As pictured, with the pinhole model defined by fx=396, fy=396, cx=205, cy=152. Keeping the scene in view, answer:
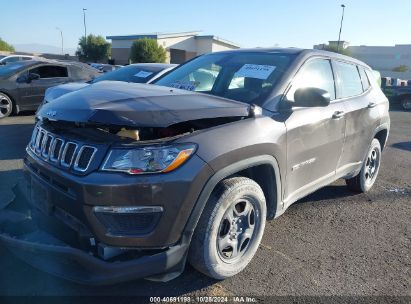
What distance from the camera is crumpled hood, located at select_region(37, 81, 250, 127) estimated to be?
2.49 m

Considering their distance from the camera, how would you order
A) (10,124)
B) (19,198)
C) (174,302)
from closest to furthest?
(174,302) < (19,198) < (10,124)

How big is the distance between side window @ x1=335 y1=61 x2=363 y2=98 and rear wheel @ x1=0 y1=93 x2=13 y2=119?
811cm

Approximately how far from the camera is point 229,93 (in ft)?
11.9

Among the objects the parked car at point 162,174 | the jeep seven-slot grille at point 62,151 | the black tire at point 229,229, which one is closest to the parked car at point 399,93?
the parked car at point 162,174

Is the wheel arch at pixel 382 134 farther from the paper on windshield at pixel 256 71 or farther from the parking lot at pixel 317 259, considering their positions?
the paper on windshield at pixel 256 71

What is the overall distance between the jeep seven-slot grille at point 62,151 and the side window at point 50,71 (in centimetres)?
802

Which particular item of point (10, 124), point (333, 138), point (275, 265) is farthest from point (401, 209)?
point (10, 124)

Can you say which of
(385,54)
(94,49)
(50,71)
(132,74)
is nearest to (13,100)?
(50,71)

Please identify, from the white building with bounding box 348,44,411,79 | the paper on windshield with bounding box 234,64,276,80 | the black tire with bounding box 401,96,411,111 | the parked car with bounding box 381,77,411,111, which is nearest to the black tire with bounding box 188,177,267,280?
the paper on windshield with bounding box 234,64,276,80

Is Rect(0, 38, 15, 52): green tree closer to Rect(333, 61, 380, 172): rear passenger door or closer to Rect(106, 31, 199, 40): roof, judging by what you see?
Rect(106, 31, 199, 40): roof

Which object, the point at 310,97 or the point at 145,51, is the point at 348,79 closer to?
the point at 310,97

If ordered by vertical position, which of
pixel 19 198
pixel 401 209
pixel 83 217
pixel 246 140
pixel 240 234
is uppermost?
pixel 246 140

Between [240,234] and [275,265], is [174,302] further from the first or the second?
[275,265]

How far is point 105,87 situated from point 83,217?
1197 millimetres
